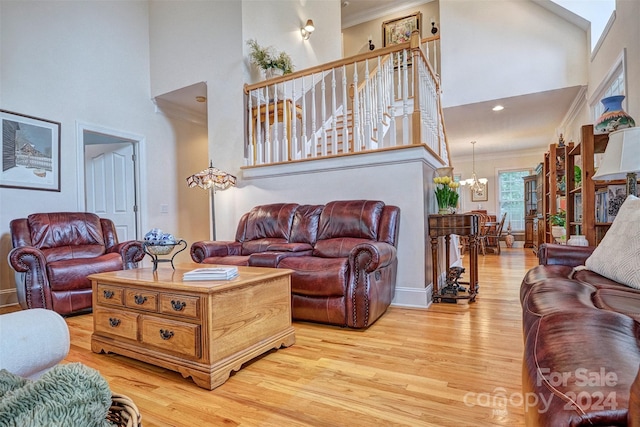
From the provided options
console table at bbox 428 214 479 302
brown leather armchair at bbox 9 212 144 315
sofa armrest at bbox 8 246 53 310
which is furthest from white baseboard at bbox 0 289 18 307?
console table at bbox 428 214 479 302

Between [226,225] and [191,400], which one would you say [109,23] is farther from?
[191,400]

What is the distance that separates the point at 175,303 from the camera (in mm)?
1745

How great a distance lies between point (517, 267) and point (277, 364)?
179 inches

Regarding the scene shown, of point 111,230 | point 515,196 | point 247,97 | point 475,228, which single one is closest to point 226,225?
point 111,230

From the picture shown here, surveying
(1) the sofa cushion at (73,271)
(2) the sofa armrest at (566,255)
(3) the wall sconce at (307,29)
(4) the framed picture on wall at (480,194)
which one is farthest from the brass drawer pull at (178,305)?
(4) the framed picture on wall at (480,194)

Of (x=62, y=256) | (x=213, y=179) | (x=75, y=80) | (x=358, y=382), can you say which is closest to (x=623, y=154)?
(x=358, y=382)

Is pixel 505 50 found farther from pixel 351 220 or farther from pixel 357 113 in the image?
pixel 351 220

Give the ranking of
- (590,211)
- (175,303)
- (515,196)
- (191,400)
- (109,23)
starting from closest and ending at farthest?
1. (191,400)
2. (175,303)
3. (590,211)
4. (109,23)
5. (515,196)

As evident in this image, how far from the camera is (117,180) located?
4.92m

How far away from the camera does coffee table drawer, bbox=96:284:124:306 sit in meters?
2.01

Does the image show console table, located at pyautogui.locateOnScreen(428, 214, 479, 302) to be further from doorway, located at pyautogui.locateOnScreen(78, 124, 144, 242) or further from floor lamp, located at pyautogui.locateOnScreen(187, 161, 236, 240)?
doorway, located at pyautogui.locateOnScreen(78, 124, 144, 242)

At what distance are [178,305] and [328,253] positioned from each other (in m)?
1.37

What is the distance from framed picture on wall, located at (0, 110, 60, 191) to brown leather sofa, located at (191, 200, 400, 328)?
2.32 meters

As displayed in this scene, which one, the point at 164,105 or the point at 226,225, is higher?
the point at 164,105
